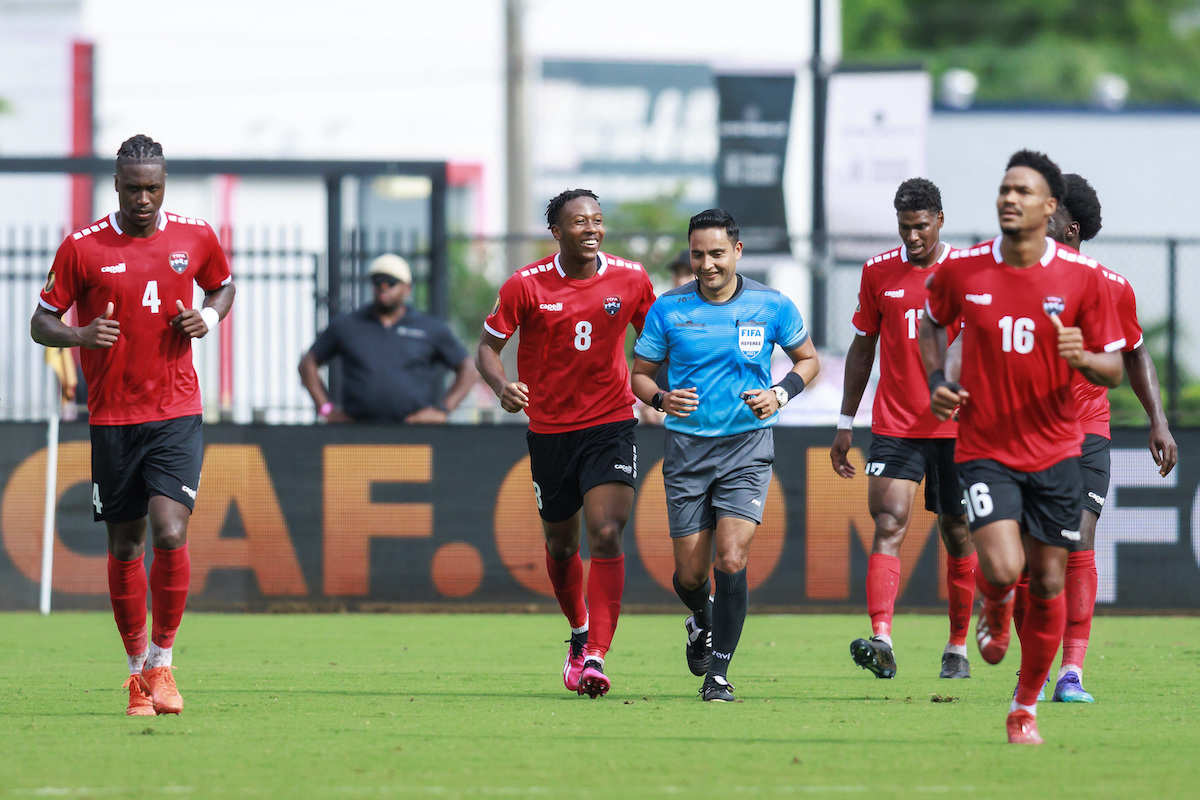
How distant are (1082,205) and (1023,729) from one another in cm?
289

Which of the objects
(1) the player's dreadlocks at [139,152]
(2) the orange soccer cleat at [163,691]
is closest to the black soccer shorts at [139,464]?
(2) the orange soccer cleat at [163,691]

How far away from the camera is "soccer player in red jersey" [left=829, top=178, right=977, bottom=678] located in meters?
8.80

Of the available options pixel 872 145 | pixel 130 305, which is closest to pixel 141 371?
pixel 130 305

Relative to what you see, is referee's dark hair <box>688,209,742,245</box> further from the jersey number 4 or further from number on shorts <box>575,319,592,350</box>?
the jersey number 4

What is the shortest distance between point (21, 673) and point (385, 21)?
29.0m

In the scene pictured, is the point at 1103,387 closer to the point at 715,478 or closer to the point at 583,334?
the point at 715,478

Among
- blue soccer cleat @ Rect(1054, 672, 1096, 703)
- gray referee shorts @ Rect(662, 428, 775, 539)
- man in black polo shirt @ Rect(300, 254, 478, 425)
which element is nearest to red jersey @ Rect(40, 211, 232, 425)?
gray referee shorts @ Rect(662, 428, 775, 539)

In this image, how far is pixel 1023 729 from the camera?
6523 mm

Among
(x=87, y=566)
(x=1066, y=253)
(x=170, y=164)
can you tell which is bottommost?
(x=87, y=566)

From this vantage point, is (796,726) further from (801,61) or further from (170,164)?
(801,61)

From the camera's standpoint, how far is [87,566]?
43.4 feet

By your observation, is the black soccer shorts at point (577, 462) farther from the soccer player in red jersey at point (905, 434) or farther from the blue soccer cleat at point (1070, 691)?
the blue soccer cleat at point (1070, 691)

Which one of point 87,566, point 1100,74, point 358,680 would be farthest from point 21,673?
point 1100,74

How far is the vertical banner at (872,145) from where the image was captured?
16266 mm
